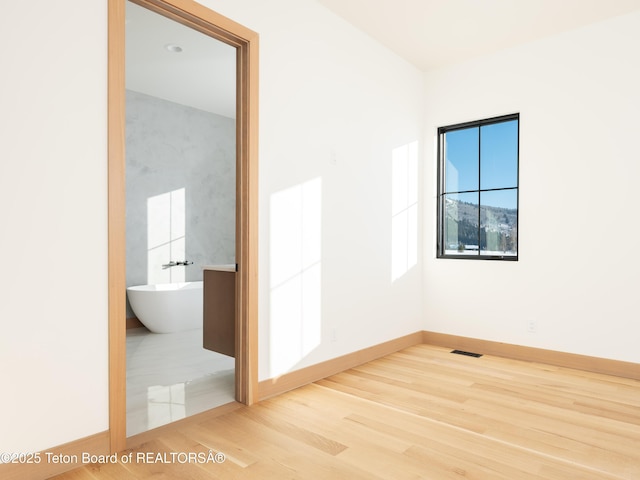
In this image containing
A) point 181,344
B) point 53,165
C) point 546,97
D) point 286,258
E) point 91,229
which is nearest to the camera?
point 53,165

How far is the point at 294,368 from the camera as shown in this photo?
3.10 metres

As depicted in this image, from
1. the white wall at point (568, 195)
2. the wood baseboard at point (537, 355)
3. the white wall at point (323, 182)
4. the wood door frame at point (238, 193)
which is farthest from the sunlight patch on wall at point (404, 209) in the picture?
the wood door frame at point (238, 193)

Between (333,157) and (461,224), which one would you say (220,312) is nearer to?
(333,157)

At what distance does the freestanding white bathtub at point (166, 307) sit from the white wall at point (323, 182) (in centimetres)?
235

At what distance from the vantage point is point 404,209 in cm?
434

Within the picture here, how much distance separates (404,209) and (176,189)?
3181 mm

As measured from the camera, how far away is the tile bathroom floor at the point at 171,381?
2.61 m

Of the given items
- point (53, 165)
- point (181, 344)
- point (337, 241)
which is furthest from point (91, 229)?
point (181, 344)

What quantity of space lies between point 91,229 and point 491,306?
345 centimetres

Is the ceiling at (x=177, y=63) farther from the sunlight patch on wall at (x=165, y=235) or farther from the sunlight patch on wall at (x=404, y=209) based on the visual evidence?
the sunlight patch on wall at (x=404, y=209)

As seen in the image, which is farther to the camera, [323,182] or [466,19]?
Result: [466,19]

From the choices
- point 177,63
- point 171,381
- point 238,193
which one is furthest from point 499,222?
point 177,63

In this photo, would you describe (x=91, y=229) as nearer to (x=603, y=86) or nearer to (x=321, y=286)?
(x=321, y=286)

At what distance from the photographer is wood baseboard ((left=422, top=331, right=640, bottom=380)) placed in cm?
344
